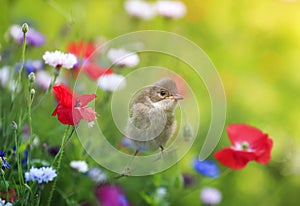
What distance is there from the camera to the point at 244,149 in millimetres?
1483

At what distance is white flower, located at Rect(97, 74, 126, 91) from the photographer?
5.38ft

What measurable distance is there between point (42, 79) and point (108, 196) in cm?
39

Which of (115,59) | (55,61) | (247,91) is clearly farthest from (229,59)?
(55,61)

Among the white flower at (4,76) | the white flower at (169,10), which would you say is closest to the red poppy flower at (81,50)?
the white flower at (4,76)

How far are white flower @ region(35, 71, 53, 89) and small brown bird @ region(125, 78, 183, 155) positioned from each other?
1.69 feet

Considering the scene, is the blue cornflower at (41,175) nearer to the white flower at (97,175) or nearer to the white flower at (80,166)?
the white flower at (80,166)

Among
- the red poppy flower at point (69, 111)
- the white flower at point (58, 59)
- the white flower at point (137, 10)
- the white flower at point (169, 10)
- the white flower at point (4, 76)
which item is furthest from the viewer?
the white flower at point (137, 10)

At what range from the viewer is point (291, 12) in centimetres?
317

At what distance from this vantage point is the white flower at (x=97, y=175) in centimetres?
159

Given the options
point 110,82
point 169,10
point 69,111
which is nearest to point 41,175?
point 69,111

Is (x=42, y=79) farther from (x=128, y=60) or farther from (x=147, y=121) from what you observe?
(x=147, y=121)

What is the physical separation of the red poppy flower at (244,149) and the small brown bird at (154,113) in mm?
211

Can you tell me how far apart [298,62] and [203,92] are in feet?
2.05

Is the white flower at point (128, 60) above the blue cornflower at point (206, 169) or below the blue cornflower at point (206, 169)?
above
